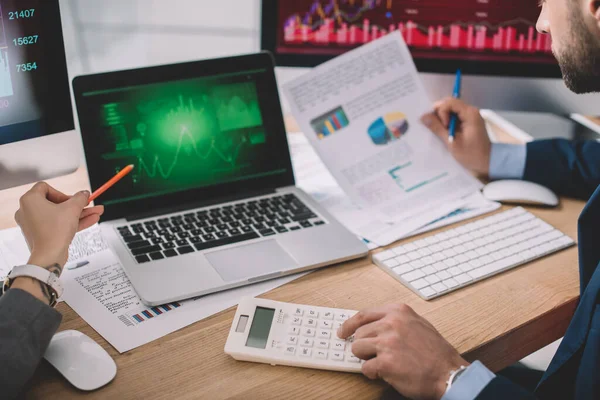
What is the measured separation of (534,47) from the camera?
1295 mm

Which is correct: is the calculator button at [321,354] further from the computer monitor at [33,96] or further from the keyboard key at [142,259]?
the computer monitor at [33,96]

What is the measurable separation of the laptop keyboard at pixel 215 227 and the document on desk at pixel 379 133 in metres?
0.14

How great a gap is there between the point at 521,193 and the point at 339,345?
22.3 inches

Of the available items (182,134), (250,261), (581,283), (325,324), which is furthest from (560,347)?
(182,134)

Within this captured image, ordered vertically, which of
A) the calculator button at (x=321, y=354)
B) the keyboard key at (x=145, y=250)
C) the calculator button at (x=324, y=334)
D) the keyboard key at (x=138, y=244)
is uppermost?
the keyboard key at (x=138, y=244)

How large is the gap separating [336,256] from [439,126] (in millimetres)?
421

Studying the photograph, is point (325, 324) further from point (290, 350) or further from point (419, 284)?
point (419, 284)

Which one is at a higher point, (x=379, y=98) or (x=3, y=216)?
(x=379, y=98)

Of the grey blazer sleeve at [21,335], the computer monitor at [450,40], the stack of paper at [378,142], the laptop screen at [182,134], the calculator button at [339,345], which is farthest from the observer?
the computer monitor at [450,40]

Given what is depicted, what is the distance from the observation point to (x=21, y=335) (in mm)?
670

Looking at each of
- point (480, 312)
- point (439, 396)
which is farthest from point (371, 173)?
point (439, 396)

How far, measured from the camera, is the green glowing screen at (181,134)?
39.3 inches

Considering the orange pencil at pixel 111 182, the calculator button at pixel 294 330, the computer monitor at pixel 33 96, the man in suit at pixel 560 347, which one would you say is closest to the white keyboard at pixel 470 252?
the man in suit at pixel 560 347

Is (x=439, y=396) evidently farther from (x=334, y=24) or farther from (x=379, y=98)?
(x=334, y=24)
